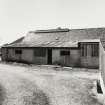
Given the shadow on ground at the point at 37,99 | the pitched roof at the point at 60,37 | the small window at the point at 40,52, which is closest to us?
the shadow on ground at the point at 37,99

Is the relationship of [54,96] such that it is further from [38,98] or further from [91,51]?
[91,51]

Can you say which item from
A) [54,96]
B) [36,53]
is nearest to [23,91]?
[54,96]

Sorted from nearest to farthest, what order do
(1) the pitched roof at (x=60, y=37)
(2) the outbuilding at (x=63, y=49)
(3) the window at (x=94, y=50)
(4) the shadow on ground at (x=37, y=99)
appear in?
1. (4) the shadow on ground at (x=37, y=99)
2. (3) the window at (x=94, y=50)
3. (2) the outbuilding at (x=63, y=49)
4. (1) the pitched roof at (x=60, y=37)

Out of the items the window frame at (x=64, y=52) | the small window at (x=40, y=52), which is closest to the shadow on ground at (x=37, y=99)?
the window frame at (x=64, y=52)

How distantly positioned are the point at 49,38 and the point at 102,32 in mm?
10441

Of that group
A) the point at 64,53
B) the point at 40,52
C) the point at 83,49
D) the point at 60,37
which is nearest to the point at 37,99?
the point at 83,49

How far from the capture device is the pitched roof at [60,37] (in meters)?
22.4

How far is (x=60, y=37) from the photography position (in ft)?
82.9

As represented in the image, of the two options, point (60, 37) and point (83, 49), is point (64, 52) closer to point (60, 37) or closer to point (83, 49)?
point (83, 49)

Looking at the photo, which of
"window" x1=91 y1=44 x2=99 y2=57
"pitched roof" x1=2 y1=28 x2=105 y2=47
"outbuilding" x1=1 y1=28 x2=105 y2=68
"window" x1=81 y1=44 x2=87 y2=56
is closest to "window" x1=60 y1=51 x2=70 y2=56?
"outbuilding" x1=1 y1=28 x2=105 y2=68

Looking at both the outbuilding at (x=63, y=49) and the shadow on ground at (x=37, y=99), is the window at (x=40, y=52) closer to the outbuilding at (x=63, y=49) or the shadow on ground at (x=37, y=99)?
the outbuilding at (x=63, y=49)

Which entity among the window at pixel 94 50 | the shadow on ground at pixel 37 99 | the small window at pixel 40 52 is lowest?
the shadow on ground at pixel 37 99

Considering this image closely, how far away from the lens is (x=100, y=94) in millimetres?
7898

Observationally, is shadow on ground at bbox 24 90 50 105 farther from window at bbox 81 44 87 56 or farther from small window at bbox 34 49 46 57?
small window at bbox 34 49 46 57
